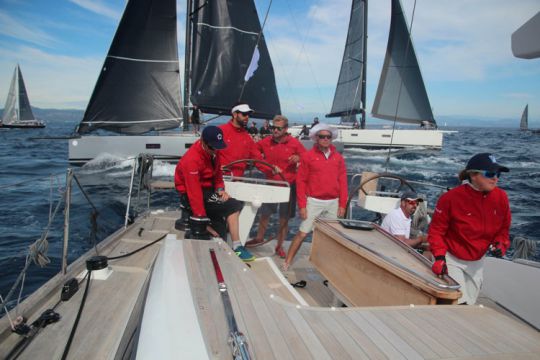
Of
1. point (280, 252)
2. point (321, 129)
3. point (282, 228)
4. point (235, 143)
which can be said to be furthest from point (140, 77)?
point (321, 129)

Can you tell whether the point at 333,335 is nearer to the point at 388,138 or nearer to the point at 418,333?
the point at 418,333

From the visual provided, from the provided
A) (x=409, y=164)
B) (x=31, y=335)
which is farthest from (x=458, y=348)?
(x=409, y=164)

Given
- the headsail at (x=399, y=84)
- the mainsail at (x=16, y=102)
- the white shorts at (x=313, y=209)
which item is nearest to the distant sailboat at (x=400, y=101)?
the headsail at (x=399, y=84)

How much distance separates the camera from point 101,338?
2.24 meters

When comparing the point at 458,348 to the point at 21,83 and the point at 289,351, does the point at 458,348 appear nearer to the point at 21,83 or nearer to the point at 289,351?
the point at 289,351

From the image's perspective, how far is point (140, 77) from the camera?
13867mm

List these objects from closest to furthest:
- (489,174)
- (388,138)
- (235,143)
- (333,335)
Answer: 1. (333,335)
2. (489,174)
3. (235,143)
4. (388,138)

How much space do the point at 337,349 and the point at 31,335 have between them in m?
2.01

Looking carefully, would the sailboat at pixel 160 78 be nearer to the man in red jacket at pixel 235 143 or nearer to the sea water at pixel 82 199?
the sea water at pixel 82 199

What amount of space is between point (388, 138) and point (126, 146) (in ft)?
53.0

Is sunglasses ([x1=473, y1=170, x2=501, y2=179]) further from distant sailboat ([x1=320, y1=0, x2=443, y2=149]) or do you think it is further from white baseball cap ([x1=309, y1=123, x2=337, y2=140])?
distant sailboat ([x1=320, y1=0, x2=443, y2=149])

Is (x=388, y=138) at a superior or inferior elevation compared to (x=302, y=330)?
superior

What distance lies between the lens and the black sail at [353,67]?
2469 cm

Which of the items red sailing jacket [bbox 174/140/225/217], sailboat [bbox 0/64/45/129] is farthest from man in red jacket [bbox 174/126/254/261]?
sailboat [bbox 0/64/45/129]
